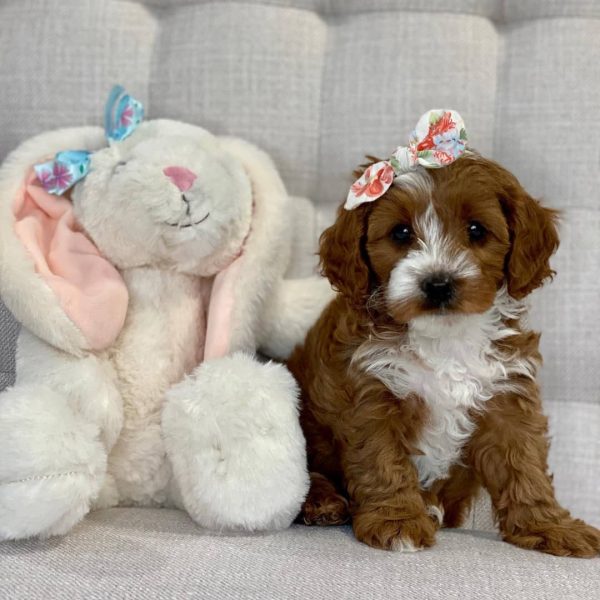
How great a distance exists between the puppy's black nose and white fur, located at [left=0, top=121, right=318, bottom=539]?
18.4 inches

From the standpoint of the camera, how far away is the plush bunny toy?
1.97 m

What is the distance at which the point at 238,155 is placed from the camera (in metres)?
2.46

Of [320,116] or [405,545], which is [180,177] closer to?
[320,116]

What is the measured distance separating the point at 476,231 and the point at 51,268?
111 centimetres

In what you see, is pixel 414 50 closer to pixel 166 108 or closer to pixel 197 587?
pixel 166 108

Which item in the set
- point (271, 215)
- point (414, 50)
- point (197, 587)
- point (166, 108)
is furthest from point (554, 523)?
point (166, 108)

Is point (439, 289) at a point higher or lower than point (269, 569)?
higher

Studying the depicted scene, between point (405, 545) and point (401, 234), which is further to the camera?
point (401, 234)

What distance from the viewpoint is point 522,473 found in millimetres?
2020

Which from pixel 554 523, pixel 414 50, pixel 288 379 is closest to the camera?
pixel 554 523

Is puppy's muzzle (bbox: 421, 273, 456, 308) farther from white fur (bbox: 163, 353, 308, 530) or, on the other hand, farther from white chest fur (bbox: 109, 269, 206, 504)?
white chest fur (bbox: 109, 269, 206, 504)

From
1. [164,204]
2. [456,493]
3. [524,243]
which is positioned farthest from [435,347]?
[164,204]

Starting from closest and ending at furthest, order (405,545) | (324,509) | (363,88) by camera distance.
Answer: (405,545) < (324,509) < (363,88)

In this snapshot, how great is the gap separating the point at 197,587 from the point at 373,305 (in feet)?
2.63
